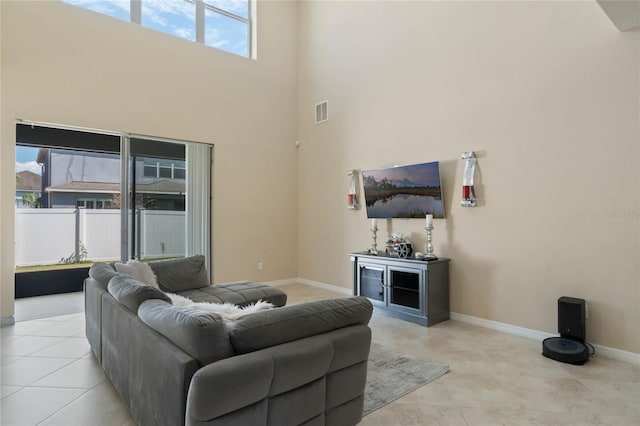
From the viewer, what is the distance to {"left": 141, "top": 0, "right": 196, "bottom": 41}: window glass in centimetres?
534

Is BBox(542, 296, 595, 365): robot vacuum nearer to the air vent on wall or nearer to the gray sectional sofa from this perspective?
the gray sectional sofa

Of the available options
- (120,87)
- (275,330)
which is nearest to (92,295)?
(275,330)

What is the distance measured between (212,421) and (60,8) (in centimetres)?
539

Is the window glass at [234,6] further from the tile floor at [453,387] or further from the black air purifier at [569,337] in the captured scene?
the black air purifier at [569,337]

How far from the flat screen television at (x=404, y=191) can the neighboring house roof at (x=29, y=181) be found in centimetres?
548

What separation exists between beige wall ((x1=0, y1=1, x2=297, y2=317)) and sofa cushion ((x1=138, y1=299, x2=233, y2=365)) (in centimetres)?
383

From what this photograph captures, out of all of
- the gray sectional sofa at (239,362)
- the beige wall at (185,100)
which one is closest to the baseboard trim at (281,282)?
the beige wall at (185,100)

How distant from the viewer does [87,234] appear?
22.0 feet

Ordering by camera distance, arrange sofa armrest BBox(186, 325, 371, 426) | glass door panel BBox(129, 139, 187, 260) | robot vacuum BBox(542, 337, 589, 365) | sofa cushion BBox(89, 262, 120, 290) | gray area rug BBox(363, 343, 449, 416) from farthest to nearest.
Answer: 1. glass door panel BBox(129, 139, 187, 260)
2. robot vacuum BBox(542, 337, 589, 365)
3. sofa cushion BBox(89, 262, 120, 290)
4. gray area rug BBox(363, 343, 449, 416)
5. sofa armrest BBox(186, 325, 371, 426)

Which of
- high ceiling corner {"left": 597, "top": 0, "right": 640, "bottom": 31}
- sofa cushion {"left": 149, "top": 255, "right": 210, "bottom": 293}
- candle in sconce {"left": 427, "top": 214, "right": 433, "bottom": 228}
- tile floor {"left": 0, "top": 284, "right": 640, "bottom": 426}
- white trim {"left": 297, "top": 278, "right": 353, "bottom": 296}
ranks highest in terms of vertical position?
high ceiling corner {"left": 597, "top": 0, "right": 640, "bottom": 31}

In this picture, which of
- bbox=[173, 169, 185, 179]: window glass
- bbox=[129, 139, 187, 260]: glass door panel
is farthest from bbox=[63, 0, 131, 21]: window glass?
bbox=[173, 169, 185, 179]: window glass

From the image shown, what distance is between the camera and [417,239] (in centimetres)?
487

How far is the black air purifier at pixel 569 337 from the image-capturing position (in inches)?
123

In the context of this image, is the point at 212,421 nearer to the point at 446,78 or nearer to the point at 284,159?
the point at 446,78
